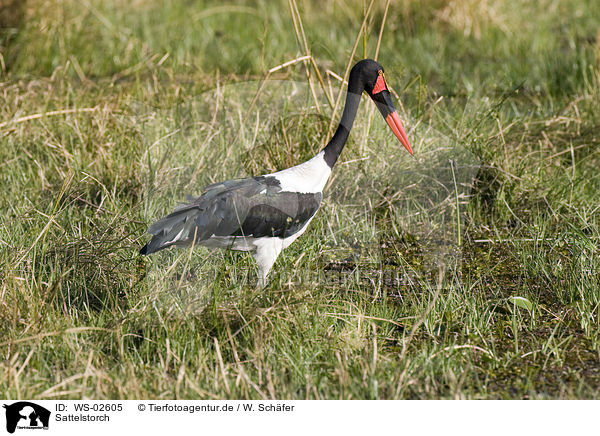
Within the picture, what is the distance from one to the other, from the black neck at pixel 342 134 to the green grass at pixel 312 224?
53 cm

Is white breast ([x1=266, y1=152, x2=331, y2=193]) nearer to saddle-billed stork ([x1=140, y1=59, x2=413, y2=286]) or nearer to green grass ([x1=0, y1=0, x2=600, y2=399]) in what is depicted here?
saddle-billed stork ([x1=140, y1=59, x2=413, y2=286])

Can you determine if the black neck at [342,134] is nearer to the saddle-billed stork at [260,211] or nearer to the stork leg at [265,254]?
the saddle-billed stork at [260,211]

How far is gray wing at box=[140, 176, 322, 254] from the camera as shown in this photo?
12.3ft

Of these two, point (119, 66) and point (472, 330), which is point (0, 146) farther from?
point (472, 330)

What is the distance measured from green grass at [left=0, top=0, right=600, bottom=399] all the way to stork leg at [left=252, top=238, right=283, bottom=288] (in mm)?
91

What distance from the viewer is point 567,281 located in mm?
4156

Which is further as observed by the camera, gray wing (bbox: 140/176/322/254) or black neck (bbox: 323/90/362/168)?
black neck (bbox: 323/90/362/168)

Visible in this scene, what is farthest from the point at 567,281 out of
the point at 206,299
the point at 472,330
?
the point at 206,299

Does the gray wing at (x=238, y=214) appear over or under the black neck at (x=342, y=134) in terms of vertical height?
under

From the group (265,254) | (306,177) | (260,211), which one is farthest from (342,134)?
(265,254)

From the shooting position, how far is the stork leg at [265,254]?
3.95m
